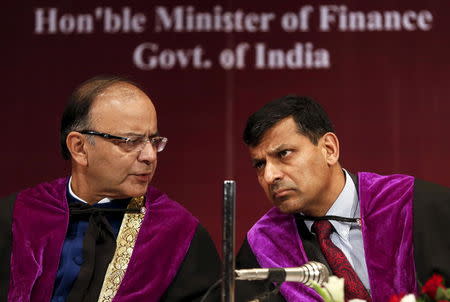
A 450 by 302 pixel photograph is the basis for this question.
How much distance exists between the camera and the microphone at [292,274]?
2.01 metres

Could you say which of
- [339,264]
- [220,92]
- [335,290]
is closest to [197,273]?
[339,264]

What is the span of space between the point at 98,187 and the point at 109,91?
0.39 metres

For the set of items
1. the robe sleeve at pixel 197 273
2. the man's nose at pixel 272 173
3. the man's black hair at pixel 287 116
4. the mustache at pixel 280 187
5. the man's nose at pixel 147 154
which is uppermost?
the man's black hair at pixel 287 116

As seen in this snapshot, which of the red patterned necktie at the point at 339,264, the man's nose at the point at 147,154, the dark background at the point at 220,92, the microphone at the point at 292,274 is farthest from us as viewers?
the dark background at the point at 220,92

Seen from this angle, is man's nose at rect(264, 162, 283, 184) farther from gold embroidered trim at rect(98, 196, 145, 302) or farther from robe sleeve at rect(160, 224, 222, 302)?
gold embroidered trim at rect(98, 196, 145, 302)

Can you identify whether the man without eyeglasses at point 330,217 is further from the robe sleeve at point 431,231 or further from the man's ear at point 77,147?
the man's ear at point 77,147

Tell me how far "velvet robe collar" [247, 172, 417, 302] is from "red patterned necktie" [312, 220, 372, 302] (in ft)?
0.22

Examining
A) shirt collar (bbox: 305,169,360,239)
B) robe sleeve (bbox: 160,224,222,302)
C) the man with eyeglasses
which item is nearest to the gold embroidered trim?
the man with eyeglasses

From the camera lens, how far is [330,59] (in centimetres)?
423

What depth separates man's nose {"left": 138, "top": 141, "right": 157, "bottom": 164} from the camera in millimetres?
2961

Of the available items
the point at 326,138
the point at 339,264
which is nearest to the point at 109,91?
the point at 326,138

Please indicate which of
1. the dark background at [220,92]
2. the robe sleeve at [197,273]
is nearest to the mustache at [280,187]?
the robe sleeve at [197,273]

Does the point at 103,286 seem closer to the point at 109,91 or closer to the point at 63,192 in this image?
the point at 63,192

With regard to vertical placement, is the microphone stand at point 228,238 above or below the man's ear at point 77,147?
below
